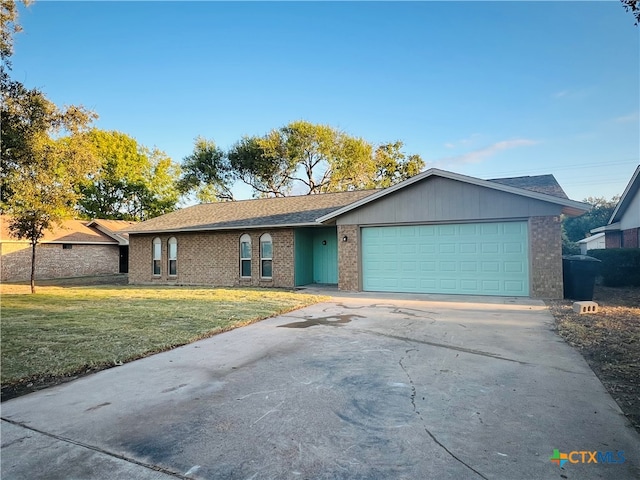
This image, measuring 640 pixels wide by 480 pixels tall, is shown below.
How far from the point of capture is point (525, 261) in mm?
10844

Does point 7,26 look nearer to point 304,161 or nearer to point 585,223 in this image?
point 304,161

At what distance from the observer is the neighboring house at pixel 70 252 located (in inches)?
873

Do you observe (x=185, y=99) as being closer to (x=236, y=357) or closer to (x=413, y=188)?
(x=413, y=188)

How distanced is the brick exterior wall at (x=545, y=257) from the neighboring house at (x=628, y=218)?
269 inches

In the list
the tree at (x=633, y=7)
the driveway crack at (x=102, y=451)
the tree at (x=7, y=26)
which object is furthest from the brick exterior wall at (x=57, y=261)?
the tree at (x=633, y=7)

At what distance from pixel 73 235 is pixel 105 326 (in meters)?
21.7

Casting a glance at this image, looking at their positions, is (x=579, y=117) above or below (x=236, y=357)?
above

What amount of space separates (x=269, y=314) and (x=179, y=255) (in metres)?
10.7

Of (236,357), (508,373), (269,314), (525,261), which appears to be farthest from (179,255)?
(508,373)

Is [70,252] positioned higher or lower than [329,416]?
higher

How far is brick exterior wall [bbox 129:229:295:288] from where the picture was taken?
49.4 feet

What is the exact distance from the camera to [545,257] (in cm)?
1052

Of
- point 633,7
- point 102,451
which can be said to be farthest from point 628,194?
point 102,451

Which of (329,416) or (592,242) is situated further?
(592,242)
